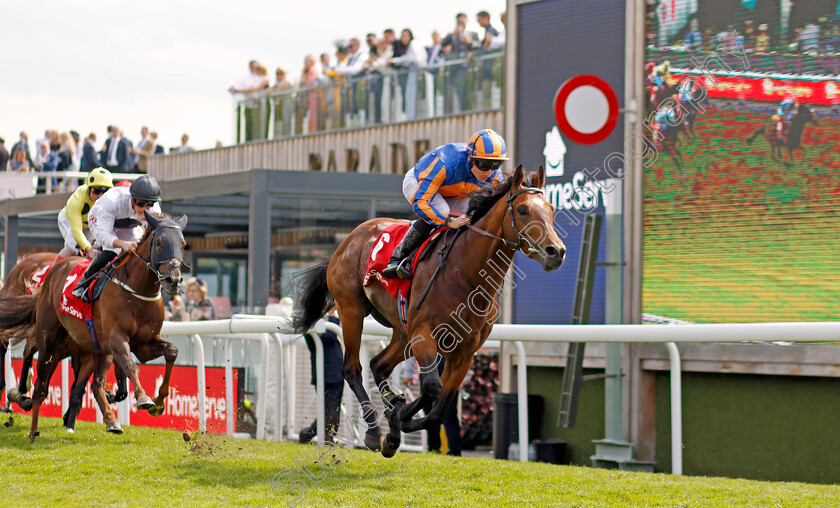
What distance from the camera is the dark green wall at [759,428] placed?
681 centimetres

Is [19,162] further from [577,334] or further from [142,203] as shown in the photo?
[577,334]

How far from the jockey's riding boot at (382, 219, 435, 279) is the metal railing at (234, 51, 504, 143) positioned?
23.5ft

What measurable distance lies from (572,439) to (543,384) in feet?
1.84

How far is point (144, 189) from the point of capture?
7316mm

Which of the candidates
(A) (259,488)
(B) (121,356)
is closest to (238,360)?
(B) (121,356)

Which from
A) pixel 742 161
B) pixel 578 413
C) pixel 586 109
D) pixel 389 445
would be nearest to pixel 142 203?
pixel 389 445

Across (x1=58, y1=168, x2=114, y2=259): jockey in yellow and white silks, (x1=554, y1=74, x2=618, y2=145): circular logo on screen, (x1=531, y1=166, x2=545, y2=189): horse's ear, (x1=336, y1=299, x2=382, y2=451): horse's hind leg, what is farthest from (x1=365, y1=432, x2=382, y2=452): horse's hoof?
(x1=58, y1=168, x2=114, y2=259): jockey in yellow and white silks

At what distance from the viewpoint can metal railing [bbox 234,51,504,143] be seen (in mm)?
13102

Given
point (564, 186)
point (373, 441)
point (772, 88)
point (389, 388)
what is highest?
point (772, 88)

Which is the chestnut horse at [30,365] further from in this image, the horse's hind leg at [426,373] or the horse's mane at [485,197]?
the horse's mane at [485,197]

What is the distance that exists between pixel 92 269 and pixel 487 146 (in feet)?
10.9

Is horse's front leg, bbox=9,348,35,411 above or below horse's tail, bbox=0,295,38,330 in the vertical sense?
below

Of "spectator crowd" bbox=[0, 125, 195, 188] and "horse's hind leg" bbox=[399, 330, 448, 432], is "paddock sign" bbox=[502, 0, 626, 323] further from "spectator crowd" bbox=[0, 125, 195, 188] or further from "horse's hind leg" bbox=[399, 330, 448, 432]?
"spectator crowd" bbox=[0, 125, 195, 188]

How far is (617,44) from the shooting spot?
8398 millimetres
